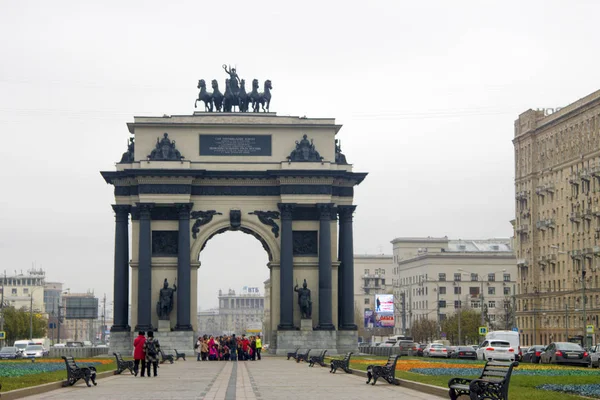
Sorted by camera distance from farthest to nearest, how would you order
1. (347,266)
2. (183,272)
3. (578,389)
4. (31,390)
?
(347,266) → (183,272) → (31,390) → (578,389)

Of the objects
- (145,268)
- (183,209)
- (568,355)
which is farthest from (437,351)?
(568,355)

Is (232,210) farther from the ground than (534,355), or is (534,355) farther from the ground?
(232,210)

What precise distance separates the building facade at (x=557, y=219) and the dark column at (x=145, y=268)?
40.1m

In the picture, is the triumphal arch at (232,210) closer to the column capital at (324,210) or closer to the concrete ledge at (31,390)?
the column capital at (324,210)

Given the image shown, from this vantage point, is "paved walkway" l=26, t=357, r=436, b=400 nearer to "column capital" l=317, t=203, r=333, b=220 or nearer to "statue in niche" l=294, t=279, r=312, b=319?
"statue in niche" l=294, t=279, r=312, b=319

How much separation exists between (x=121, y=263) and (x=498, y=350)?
27471 millimetres

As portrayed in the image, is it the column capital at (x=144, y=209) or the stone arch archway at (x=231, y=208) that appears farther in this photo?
the stone arch archway at (x=231, y=208)

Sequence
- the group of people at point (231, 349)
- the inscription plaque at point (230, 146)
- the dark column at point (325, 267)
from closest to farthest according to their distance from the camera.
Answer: the group of people at point (231, 349) < the dark column at point (325, 267) < the inscription plaque at point (230, 146)

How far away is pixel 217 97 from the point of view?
84438mm

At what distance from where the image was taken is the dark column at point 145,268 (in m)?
80.4

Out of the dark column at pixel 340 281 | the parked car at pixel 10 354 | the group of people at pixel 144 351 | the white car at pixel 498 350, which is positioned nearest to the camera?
the group of people at pixel 144 351

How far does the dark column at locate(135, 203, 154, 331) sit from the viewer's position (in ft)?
264

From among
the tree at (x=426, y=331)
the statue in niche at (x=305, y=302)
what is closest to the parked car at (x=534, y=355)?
the statue in niche at (x=305, y=302)

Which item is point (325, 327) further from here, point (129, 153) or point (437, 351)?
point (129, 153)
